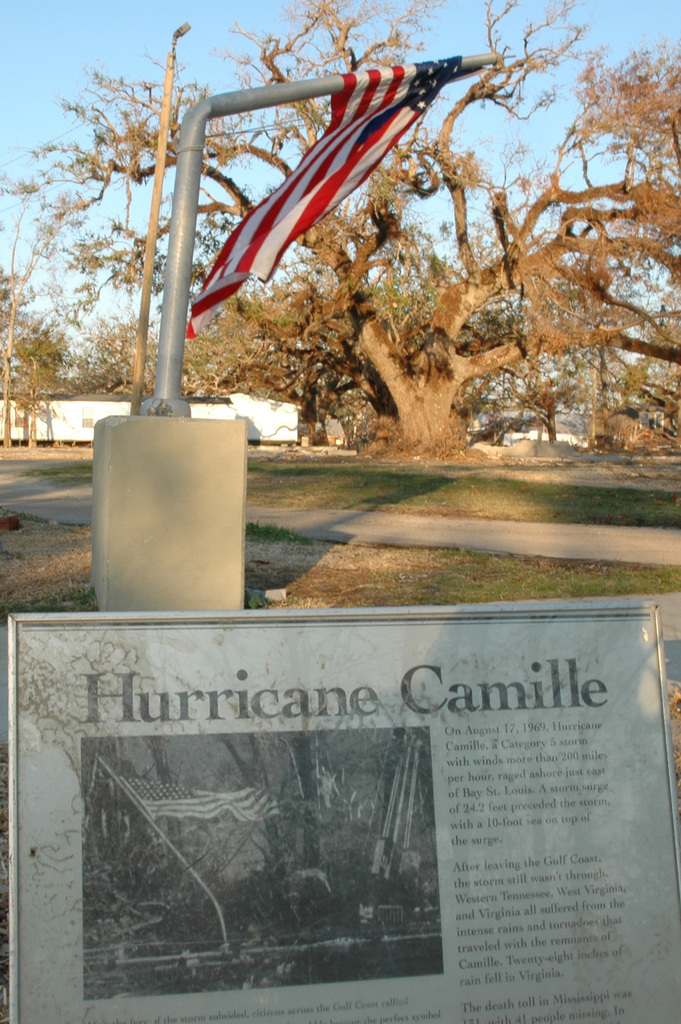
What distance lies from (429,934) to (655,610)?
88cm

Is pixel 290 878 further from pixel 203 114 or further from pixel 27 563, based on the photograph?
pixel 27 563

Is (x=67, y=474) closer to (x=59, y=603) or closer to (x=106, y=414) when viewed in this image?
(x=59, y=603)

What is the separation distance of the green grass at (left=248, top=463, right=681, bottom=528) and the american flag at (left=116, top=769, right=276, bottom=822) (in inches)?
426

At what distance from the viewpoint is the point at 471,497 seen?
48.9 feet

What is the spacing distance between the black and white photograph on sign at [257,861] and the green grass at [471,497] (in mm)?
10712

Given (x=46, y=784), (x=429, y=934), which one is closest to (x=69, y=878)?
(x=46, y=784)

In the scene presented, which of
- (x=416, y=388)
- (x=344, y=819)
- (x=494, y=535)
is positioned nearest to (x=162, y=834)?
(x=344, y=819)

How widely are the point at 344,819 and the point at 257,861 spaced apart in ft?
0.66

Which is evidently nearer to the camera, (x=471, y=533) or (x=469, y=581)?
(x=469, y=581)

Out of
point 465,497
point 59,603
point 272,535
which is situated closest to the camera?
point 59,603

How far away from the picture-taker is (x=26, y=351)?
48062mm

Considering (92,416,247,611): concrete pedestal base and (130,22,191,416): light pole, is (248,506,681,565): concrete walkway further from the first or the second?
(130,22,191,416): light pole

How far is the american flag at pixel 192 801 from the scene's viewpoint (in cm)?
202

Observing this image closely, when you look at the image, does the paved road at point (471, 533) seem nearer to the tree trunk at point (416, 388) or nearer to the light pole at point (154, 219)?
the light pole at point (154, 219)
